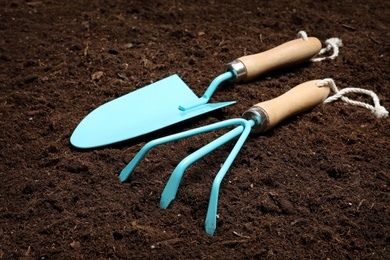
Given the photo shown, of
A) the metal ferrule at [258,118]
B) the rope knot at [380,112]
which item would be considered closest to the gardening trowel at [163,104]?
the metal ferrule at [258,118]

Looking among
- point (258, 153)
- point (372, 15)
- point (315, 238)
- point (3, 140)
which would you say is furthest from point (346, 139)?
point (3, 140)

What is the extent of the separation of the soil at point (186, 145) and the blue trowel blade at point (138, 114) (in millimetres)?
43

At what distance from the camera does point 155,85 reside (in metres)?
2.06

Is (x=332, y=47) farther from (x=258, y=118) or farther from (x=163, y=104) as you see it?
(x=163, y=104)

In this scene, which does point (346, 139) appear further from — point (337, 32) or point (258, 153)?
point (337, 32)

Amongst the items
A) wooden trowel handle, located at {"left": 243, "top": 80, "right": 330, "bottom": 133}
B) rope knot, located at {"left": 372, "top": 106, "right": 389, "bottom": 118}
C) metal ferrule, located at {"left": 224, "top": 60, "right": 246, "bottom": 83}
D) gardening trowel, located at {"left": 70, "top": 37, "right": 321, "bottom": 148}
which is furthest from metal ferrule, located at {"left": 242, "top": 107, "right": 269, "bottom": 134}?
rope knot, located at {"left": 372, "top": 106, "right": 389, "bottom": 118}

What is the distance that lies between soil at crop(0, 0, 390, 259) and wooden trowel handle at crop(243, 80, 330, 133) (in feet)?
0.16

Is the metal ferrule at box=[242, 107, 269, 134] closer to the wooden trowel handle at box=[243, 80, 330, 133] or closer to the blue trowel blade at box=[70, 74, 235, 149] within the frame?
the wooden trowel handle at box=[243, 80, 330, 133]

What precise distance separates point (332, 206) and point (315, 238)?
0.15m

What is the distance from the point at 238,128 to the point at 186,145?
20cm

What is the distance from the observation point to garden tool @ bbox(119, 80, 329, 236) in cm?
159

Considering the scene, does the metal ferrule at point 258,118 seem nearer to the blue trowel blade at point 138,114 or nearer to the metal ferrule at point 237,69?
the blue trowel blade at point 138,114

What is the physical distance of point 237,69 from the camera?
208 cm

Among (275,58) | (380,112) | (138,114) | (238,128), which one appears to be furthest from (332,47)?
(138,114)
